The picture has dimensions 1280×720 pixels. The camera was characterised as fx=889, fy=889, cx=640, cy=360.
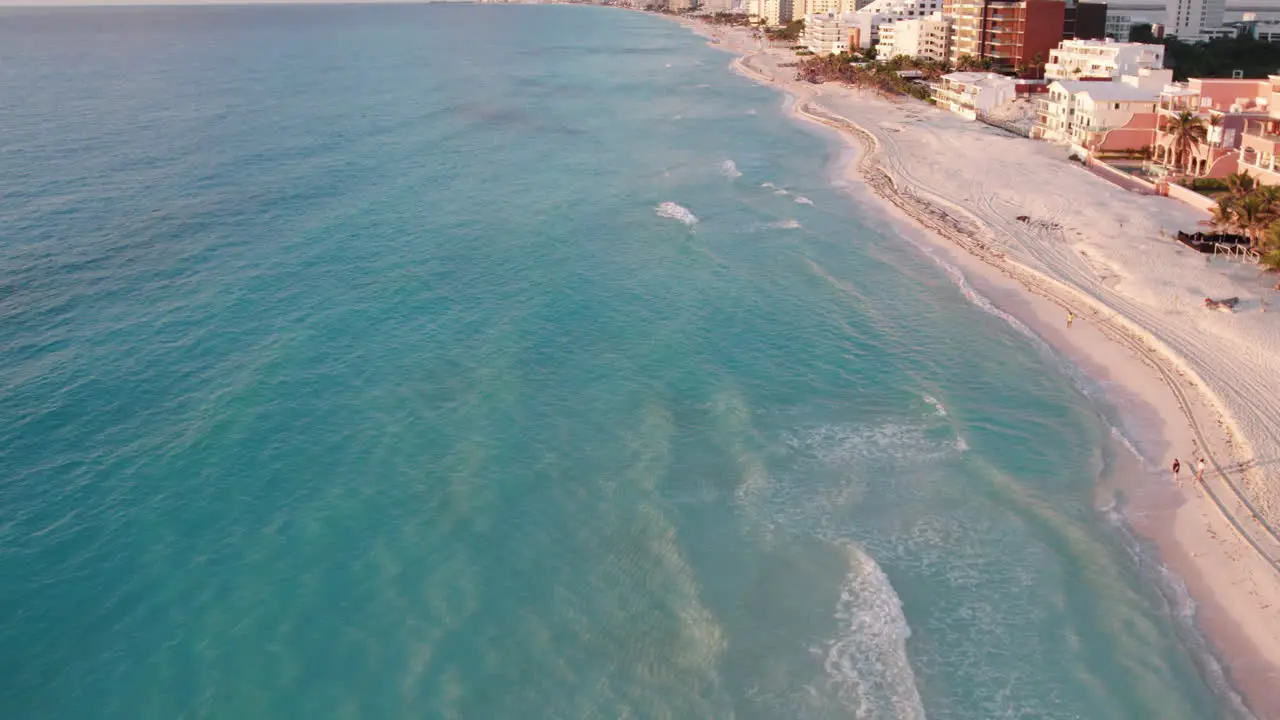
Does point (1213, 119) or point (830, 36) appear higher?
A: point (830, 36)

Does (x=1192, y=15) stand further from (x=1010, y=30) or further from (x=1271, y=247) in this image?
(x=1271, y=247)

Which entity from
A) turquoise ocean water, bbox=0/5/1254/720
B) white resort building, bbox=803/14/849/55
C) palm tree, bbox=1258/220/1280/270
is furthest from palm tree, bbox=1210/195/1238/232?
white resort building, bbox=803/14/849/55

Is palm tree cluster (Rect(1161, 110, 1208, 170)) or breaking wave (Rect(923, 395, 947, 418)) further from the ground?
palm tree cluster (Rect(1161, 110, 1208, 170))

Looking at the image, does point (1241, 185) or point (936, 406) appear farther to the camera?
point (1241, 185)

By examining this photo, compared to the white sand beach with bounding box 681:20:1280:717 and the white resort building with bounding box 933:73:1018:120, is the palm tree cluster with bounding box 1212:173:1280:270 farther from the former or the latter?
the white resort building with bounding box 933:73:1018:120

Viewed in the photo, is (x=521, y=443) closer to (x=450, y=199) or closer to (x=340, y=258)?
(x=340, y=258)

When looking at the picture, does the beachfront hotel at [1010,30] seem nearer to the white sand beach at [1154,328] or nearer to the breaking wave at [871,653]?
the white sand beach at [1154,328]

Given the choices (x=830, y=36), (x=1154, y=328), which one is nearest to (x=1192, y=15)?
(x=830, y=36)
